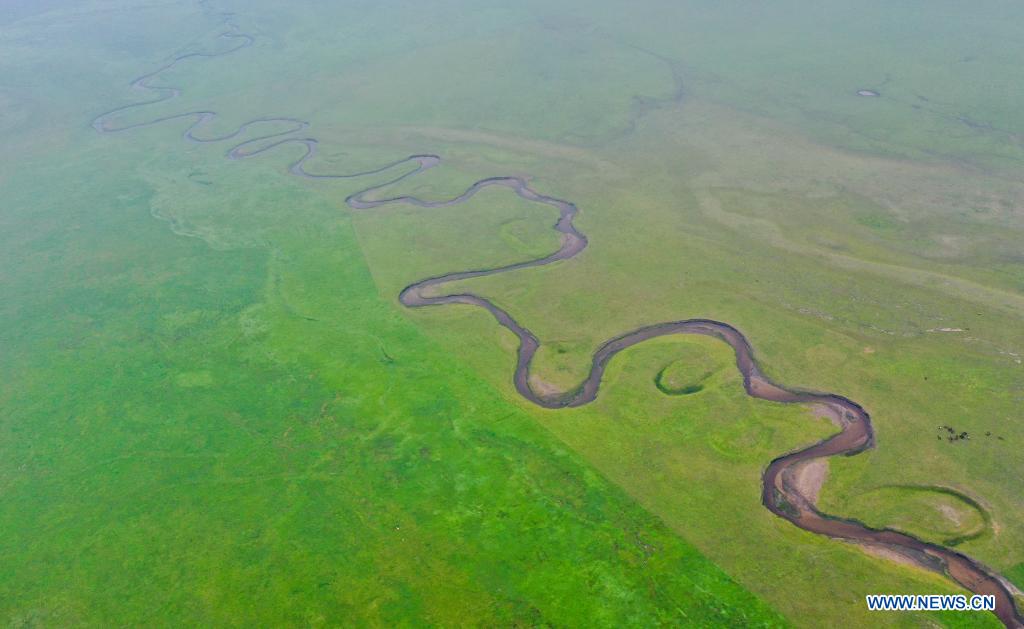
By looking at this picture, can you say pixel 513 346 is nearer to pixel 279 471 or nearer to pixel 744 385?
pixel 744 385

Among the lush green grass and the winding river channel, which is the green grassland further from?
the winding river channel

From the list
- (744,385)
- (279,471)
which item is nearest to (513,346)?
(744,385)

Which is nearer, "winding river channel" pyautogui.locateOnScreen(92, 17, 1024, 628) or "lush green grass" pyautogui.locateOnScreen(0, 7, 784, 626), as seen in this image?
"lush green grass" pyautogui.locateOnScreen(0, 7, 784, 626)

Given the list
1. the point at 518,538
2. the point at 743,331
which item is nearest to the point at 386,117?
the point at 743,331

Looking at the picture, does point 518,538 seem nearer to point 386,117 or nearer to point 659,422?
point 659,422

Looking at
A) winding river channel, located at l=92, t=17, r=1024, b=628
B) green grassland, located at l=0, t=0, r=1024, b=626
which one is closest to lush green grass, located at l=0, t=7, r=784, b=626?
green grassland, located at l=0, t=0, r=1024, b=626

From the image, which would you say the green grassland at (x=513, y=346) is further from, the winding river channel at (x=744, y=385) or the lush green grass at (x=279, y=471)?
the winding river channel at (x=744, y=385)
